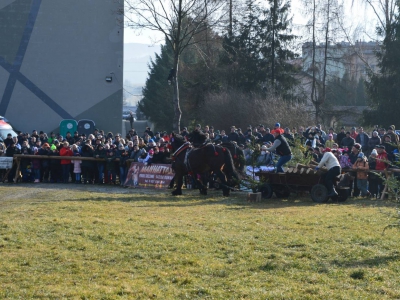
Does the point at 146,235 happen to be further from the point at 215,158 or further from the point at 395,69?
the point at 395,69

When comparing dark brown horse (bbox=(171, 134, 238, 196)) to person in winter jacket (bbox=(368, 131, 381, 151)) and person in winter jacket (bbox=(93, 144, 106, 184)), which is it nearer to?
person in winter jacket (bbox=(93, 144, 106, 184))

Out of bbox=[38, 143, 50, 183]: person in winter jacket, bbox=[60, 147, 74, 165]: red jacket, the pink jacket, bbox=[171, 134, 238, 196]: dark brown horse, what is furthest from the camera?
bbox=[38, 143, 50, 183]: person in winter jacket

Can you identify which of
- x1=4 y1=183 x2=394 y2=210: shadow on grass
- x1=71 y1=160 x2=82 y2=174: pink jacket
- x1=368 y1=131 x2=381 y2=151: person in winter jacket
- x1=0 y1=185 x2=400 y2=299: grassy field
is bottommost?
x1=0 y1=185 x2=400 y2=299: grassy field

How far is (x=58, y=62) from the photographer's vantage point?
40.5m

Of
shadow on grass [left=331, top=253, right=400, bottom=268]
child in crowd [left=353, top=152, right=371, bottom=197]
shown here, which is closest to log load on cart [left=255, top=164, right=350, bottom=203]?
child in crowd [left=353, top=152, right=371, bottom=197]

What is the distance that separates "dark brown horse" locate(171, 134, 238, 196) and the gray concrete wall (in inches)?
846

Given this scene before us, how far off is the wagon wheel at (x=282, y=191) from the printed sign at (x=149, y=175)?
5.01 metres

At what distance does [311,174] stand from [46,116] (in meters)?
26.0

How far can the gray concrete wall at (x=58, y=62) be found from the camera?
1585 inches

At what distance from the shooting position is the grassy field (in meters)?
8.06

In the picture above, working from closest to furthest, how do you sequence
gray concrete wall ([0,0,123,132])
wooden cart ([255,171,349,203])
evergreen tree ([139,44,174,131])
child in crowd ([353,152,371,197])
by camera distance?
wooden cart ([255,171,349,203])
child in crowd ([353,152,371,197])
gray concrete wall ([0,0,123,132])
evergreen tree ([139,44,174,131])

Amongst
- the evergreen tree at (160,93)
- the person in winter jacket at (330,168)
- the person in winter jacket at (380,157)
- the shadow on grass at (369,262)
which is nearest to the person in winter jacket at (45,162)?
the person in winter jacket at (330,168)

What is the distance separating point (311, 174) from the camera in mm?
18156

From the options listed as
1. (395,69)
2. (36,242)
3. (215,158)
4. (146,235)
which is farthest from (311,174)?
(395,69)
